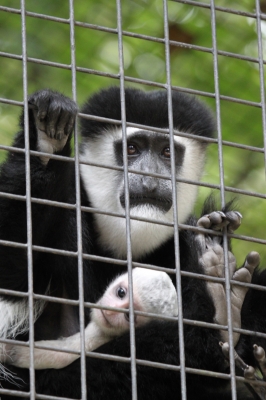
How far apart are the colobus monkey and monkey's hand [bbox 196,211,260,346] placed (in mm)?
167

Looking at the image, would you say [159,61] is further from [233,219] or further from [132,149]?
[233,219]

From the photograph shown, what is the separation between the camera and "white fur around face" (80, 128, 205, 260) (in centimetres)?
328

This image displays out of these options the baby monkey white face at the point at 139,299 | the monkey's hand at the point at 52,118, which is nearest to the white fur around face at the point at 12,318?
the baby monkey white face at the point at 139,299

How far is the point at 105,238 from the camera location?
334 centimetres

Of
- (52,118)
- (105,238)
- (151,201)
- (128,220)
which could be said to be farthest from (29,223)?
(105,238)

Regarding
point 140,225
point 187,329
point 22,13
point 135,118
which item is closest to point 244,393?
point 187,329

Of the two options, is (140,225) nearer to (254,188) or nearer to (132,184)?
(132,184)

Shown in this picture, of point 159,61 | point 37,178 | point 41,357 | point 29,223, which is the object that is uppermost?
point 159,61

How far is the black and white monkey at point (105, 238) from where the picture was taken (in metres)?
2.73

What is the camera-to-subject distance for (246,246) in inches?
196

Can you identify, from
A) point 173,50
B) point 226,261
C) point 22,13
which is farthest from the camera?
point 173,50

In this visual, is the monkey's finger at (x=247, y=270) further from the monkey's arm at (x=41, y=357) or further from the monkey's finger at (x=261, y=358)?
the monkey's arm at (x=41, y=357)

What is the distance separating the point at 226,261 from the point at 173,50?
3.10 metres

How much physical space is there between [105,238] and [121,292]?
18.1 inches
